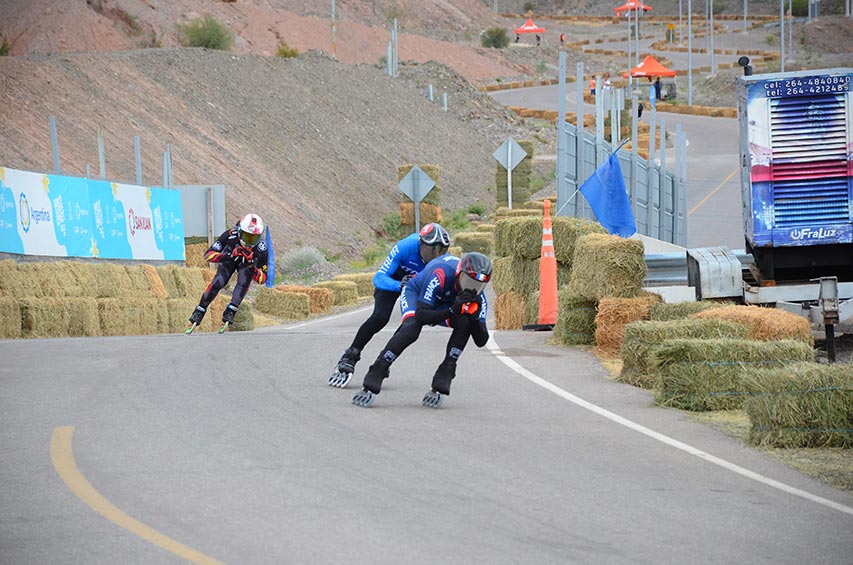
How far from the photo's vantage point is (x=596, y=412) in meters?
11.4

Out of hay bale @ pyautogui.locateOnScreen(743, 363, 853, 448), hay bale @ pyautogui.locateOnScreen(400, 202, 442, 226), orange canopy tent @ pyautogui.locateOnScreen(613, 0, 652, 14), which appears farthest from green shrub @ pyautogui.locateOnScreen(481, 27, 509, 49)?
hay bale @ pyautogui.locateOnScreen(743, 363, 853, 448)

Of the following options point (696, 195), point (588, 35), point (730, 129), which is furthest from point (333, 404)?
point (588, 35)

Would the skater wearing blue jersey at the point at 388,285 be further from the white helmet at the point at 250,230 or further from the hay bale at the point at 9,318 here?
the hay bale at the point at 9,318

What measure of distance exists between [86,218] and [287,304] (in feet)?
23.5

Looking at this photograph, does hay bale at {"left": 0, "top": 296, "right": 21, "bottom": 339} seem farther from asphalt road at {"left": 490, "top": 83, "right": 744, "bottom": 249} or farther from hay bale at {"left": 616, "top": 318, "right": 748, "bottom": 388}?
asphalt road at {"left": 490, "top": 83, "right": 744, "bottom": 249}

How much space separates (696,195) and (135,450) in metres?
47.5

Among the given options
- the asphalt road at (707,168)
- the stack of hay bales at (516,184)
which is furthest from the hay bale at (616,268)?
the stack of hay bales at (516,184)

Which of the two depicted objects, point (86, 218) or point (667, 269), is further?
point (86, 218)

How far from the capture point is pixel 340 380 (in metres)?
12.6

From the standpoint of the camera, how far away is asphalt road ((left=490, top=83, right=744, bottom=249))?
4409 centimetres

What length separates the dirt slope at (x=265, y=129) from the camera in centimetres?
4309

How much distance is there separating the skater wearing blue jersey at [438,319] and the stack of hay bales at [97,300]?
10914 millimetres

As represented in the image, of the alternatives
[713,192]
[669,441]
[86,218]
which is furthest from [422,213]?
[669,441]

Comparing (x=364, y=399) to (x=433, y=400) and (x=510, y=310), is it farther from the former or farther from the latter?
(x=510, y=310)
